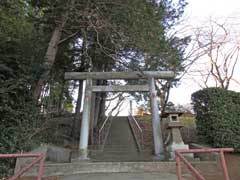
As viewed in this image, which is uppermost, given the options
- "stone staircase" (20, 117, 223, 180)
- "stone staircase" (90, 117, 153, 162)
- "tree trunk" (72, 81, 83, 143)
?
"tree trunk" (72, 81, 83, 143)

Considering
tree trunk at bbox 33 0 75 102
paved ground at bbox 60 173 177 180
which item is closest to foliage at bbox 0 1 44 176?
tree trunk at bbox 33 0 75 102

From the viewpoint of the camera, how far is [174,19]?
1156 cm

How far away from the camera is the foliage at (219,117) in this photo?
8.20m

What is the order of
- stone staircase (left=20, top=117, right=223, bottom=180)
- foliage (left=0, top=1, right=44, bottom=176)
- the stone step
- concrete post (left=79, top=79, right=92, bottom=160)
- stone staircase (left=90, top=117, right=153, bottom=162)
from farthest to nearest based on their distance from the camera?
stone staircase (left=90, top=117, right=153, bottom=162)
concrete post (left=79, top=79, right=92, bottom=160)
foliage (left=0, top=1, right=44, bottom=176)
the stone step
stone staircase (left=20, top=117, right=223, bottom=180)

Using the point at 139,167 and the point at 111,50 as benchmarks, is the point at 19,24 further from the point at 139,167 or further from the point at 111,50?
the point at 139,167

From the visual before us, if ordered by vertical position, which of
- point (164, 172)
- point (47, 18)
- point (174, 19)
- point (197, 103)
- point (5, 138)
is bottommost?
point (164, 172)

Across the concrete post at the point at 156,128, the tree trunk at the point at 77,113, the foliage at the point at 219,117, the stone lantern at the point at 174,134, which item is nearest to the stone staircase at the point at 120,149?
the concrete post at the point at 156,128

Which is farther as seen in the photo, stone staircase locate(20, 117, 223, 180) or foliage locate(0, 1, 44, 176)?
foliage locate(0, 1, 44, 176)

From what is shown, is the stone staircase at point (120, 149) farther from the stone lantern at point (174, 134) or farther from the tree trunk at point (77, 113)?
the tree trunk at point (77, 113)

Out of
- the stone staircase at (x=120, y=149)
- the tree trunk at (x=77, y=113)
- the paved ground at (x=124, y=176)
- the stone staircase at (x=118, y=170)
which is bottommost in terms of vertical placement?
the paved ground at (x=124, y=176)

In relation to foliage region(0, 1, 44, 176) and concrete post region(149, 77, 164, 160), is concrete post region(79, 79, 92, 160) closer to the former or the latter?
foliage region(0, 1, 44, 176)

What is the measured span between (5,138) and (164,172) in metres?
4.10

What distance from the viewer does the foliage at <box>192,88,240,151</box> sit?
8195mm

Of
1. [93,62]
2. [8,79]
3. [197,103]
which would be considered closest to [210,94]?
[197,103]
